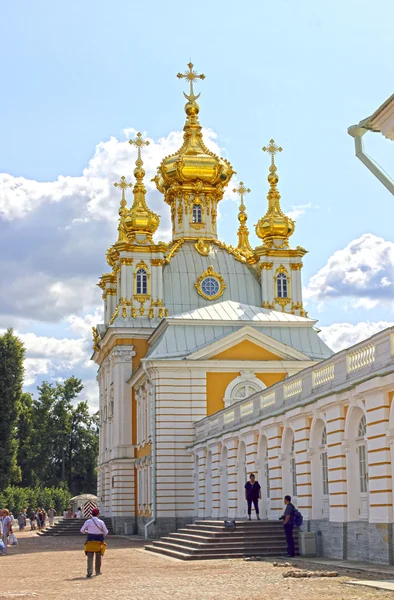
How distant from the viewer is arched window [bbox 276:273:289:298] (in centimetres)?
4884

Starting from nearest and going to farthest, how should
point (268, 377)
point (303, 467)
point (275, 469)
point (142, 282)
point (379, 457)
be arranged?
1. point (379, 457)
2. point (303, 467)
3. point (275, 469)
4. point (268, 377)
5. point (142, 282)

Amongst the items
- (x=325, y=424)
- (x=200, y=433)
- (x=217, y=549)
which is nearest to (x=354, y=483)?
(x=325, y=424)

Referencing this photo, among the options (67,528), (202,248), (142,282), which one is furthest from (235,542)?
(202,248)

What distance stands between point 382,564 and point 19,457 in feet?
217

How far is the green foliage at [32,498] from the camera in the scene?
62094 mm

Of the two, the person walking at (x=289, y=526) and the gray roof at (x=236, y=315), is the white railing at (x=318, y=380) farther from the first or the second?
the gray roof at (x=236, y=315)

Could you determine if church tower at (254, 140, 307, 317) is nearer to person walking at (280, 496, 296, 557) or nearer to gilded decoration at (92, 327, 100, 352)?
gilded decoration at (92, 327, 100, 352)

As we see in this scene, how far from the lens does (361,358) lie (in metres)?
20.7

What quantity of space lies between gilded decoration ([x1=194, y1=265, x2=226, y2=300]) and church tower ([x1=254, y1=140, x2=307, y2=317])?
2.10 meters

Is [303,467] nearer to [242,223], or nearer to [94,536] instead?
[94,536]

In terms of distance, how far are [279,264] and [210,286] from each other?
11.8 ft

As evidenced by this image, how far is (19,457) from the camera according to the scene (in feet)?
269

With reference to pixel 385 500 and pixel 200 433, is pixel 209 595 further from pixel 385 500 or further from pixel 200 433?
pixel 200 433

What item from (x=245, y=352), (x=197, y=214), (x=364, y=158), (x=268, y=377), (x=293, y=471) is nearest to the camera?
(x=364, y=158)
